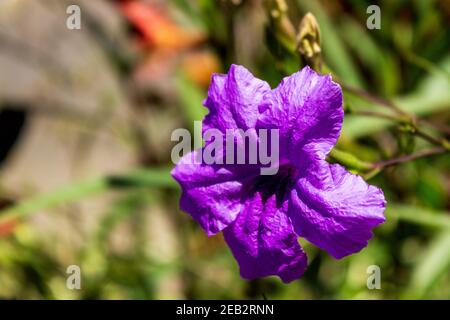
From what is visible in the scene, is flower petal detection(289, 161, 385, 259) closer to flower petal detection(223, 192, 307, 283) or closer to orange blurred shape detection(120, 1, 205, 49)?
flower petal detection(223, 192, 307, 283)

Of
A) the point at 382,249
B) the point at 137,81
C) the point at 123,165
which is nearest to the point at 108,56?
the point at 137,81

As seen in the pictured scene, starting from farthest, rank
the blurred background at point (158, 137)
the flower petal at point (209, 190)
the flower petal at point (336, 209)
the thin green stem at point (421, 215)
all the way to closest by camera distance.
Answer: the blurred background at point (158, 137), the thin green stem at point (421, 215), the flower petal at point (209, 190), the flower petal at point (336, 209)

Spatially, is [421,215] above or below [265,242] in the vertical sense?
above

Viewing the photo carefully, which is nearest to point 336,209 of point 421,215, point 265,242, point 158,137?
point 265,242

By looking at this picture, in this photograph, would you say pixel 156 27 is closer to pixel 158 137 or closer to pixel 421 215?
pixel 158 137

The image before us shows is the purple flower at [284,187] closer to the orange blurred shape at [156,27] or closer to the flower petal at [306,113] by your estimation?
the flower petal at [306,113]

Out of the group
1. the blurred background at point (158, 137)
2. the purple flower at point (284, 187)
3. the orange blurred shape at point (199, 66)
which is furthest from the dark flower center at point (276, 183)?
the orange blurred shape at point (199, 66)
